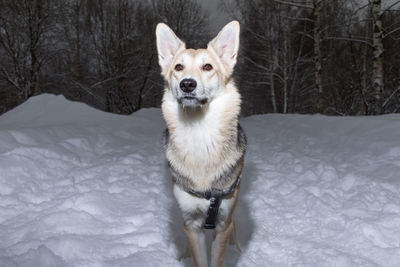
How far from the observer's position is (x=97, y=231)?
2.84 m

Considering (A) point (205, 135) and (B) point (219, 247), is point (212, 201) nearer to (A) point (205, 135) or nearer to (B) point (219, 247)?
(B) point (219, 247)

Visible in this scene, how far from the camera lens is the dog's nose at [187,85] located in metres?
2.18

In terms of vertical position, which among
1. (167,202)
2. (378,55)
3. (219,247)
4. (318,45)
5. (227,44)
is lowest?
(167,202)

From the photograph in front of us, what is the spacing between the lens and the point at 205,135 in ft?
7.77

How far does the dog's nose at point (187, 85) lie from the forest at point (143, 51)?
10988mm

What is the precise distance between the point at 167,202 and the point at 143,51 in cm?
1588

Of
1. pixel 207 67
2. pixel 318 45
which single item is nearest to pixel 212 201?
pixel 207 67

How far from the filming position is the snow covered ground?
2504 mm

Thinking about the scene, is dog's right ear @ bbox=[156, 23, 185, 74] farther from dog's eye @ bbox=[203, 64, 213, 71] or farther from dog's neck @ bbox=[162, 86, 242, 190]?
dog's neck @ bbox=[162, 86, 242, 190]

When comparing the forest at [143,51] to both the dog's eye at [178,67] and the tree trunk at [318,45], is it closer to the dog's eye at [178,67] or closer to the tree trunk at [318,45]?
the tree trunk at [318,45]

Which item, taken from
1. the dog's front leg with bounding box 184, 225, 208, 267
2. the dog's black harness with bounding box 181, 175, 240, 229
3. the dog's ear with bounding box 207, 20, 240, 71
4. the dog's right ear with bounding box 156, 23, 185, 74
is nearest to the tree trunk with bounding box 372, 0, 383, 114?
the dog's ear with bounding box 207, 20, 240, 71

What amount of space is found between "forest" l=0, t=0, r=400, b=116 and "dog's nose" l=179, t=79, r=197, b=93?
1099 cm

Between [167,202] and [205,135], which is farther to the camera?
[167,202]

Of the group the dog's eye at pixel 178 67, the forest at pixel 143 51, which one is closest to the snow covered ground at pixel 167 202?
the dog's eye at pixel 178 67
